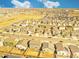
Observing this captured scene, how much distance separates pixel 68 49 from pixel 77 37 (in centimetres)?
74

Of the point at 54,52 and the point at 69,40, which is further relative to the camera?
the point at 69,40

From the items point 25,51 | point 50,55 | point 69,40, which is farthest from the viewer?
point 69,40

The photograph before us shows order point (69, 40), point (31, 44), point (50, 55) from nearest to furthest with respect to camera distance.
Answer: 1. point (50, 55)
2. point (31, 44)
3. point (69, 40)

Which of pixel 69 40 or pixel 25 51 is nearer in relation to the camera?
pixel 25 51

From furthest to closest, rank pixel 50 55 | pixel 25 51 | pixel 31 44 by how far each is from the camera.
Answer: pixel 31 44
pixel 25 51
pixel 50 55

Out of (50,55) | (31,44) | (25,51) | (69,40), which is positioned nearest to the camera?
(50,55)

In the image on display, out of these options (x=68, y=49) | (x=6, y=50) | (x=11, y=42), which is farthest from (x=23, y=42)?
(x=68, y=49)

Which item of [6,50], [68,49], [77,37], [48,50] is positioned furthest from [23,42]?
[77,37]

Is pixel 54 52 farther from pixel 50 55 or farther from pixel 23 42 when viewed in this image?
pixel 23 42

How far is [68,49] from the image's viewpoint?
2479 millimetres

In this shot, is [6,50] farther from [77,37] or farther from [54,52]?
[77,37]

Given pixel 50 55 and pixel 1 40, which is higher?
pixel 1 40

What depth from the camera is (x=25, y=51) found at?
2398 millimetres

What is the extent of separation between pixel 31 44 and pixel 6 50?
0.38 metres
